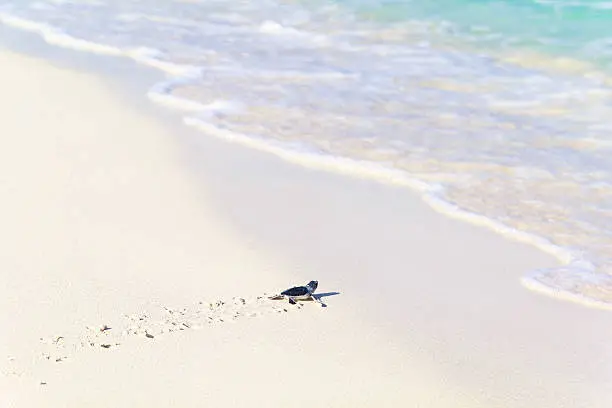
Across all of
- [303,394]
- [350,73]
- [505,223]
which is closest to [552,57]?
[350,73]

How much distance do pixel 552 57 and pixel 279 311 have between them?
5.92 metres

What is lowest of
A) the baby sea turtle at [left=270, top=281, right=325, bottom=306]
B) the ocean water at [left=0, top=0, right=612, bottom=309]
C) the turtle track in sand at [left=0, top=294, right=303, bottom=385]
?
the turtle track in sand at [left=0, top=294, right=303, bottom=385]

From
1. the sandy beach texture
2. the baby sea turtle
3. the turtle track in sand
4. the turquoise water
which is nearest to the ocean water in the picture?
the turquoise water

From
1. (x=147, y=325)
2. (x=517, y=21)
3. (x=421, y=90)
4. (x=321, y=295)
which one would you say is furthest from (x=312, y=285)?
(x=517, y=21)

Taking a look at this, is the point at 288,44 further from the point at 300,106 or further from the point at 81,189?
the point at 81,189

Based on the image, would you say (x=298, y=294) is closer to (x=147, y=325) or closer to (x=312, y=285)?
(x=312, y=285)

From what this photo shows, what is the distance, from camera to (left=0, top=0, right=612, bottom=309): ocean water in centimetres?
659

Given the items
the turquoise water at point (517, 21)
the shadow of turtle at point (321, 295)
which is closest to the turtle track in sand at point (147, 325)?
the shadow of turtle at point (321, 295)

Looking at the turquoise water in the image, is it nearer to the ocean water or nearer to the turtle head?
the ocean water

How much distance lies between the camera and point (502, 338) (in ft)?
16.5

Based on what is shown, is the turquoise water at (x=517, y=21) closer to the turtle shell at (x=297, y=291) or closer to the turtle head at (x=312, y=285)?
the turtle head at (x=312, y=285)

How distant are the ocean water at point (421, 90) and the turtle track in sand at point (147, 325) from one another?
4.78 ft

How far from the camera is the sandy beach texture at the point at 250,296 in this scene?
455 cm

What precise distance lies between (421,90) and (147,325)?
4458mm
